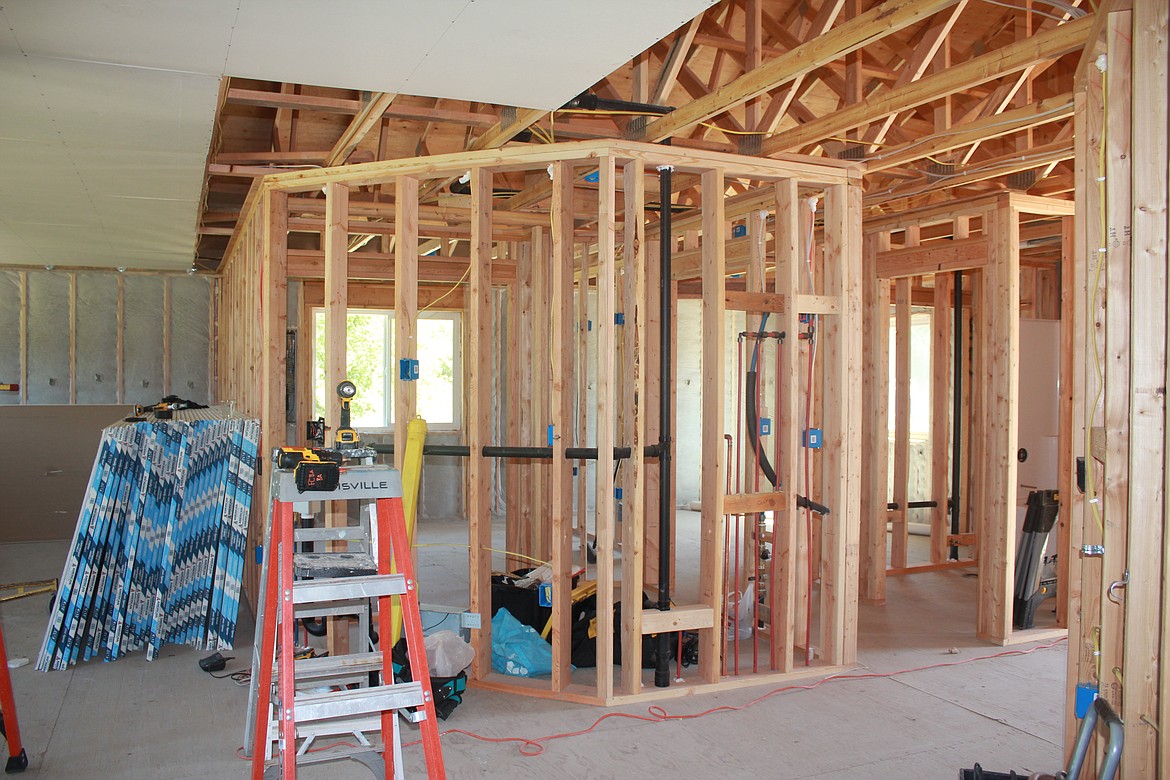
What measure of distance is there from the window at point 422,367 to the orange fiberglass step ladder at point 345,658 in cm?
690

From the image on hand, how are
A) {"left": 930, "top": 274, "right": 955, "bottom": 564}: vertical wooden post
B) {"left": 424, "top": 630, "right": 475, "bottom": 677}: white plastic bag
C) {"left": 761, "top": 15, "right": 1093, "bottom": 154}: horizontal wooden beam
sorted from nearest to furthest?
{"left": 761, "top": 15, "right": 1093, "bottom": 154}: horizontal wooden beam
{"left": 424, "top": 630, "right": 475, "bottom": 677}: white plastic bag
{"left": 930, "top": 274, "right": 955, "bottom": 564}: vertical wooden post

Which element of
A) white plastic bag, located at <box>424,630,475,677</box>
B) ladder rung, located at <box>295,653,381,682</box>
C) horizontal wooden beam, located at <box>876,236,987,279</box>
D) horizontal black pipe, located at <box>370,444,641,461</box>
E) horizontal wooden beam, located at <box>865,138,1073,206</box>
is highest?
horizontal wooden beam, located at <box>865,138,1073,206</box>

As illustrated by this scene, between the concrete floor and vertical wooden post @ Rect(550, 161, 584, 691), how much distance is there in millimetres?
378

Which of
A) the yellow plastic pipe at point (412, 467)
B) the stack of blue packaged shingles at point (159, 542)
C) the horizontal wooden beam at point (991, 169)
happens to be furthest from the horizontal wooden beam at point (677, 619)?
the horizontal wooden beam at point (991, 169)

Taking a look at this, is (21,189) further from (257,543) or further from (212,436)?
(257,543)

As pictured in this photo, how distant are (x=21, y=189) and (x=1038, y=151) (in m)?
6.16

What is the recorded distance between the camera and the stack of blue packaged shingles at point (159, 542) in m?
4.87

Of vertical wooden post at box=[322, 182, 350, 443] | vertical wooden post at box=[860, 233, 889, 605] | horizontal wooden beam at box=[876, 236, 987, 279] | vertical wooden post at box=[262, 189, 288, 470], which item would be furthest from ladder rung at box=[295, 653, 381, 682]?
horizontal wooden beam at box=[876, 236, 987, 279]

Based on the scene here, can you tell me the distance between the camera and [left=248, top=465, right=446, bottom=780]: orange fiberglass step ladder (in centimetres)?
249

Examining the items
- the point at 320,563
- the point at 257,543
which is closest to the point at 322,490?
the point at 320,563

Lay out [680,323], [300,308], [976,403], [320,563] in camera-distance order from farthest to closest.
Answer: [680,323]
[300,308]
[976,403]
[320,563]

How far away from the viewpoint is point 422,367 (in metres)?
10.2

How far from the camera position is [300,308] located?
29.9 ft

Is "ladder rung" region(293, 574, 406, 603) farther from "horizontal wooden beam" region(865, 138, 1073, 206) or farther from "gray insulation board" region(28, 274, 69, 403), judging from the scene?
"gray insulation board" region(28, 274, 69, 403)
